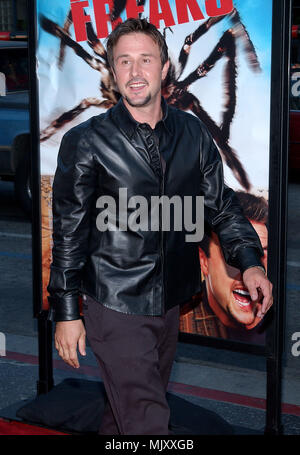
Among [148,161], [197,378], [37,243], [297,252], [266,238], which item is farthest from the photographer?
[297,252]

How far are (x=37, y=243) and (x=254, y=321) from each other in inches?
50.5

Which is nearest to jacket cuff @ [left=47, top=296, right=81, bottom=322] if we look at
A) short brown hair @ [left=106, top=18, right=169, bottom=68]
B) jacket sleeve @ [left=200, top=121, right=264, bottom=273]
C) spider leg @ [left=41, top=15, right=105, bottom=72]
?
jacket sleeve @ [left=200, top=121, right=264, bottom=273]

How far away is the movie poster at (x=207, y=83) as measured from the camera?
3729mm

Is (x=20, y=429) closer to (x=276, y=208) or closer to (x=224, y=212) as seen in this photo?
(x=224, y=212)

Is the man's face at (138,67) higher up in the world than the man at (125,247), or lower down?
higher up

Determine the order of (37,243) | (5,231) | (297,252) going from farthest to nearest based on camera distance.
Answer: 1. (5,231)
2. (297,252)
3. (37,243)

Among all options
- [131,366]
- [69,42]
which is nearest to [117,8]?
[69,42]

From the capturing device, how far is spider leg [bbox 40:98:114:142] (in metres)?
4.12

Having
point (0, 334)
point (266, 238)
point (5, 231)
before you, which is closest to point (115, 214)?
point (266, 238)

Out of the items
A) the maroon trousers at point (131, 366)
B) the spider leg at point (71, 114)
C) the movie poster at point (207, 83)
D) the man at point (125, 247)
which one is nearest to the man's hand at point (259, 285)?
the man at point (125, 247)

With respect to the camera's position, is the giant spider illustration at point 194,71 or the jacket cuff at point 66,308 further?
the giant spider illustration at point 194,71

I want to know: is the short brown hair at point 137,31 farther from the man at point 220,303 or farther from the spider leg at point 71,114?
the man at point 220,303

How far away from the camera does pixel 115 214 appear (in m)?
3.29
